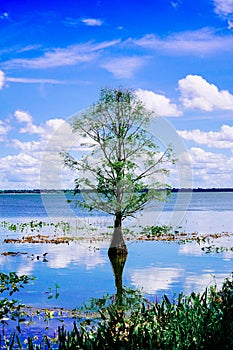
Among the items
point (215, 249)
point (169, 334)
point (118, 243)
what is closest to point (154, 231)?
point (215, 249)

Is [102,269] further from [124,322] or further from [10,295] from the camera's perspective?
[124,322]

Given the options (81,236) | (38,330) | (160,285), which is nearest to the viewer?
(38,330)

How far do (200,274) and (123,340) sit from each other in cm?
1058

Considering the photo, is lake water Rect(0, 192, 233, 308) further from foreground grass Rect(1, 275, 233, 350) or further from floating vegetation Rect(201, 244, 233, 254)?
foreground grass Rect(1, 275, 233, 350)

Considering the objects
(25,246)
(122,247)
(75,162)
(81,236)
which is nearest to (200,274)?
(122,247)

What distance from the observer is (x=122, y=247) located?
74.4ft


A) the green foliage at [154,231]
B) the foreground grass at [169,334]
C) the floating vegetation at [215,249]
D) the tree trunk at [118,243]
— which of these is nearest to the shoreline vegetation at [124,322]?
the foreground grass at [169,334]

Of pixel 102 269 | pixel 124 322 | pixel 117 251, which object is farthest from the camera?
pixel 117 251

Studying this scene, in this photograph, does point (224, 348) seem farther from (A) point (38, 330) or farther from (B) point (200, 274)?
(B) point (200, 274)

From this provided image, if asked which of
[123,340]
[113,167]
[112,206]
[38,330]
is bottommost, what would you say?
[38,330]

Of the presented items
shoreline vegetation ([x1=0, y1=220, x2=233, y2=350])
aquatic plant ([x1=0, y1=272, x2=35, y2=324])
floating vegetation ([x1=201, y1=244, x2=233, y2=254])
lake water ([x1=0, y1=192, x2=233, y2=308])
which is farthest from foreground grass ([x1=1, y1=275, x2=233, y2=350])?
floating vegetation ([x1=201, y1=244, x2=233, y2=254])

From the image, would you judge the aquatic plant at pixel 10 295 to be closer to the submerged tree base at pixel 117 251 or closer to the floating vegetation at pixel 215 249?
the submerged tree base at pixel 117 251

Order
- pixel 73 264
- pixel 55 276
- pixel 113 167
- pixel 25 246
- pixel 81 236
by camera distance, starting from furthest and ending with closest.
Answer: pixel 81 236 → pixel 25 246 → pixel 113 167 → pixel 73 264 → pixel 55 276

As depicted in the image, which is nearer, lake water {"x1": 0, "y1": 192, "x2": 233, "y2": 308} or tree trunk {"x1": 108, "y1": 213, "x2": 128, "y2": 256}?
lake water {"x1": 0, "y1": 192, "x2": 233, "y2": 308}
